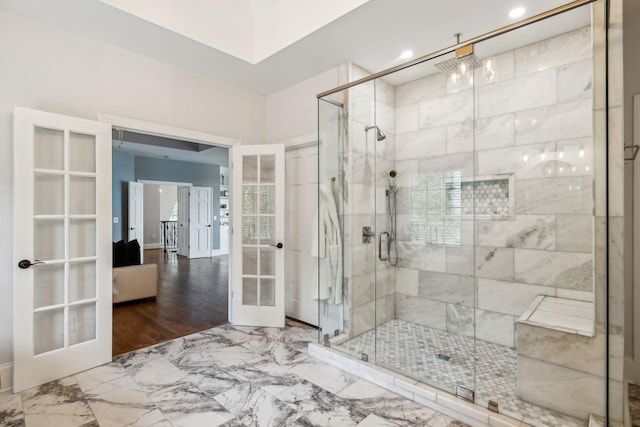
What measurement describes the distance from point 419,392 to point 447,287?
128 centimetres

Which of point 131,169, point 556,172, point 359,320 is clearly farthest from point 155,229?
point 556,172

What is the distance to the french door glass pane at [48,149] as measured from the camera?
226cm

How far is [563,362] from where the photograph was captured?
1.86 metres

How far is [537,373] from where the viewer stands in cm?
193

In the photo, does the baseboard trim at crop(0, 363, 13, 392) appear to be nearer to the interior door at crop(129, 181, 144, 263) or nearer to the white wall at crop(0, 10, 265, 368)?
the white wall at crop(0, 10, 265, 368)

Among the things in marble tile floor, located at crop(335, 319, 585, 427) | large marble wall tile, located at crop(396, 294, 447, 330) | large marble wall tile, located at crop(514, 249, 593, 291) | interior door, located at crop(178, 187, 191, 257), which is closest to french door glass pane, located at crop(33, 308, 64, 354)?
marble tile floor, located at crop(335, 319, 585, 427)

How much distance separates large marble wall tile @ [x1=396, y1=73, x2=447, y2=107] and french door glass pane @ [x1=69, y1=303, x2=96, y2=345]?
3.64m

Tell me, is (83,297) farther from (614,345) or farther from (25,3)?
(614,345)

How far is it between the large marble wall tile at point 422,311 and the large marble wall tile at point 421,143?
1.58m

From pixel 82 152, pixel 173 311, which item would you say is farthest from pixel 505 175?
pixel 173 311

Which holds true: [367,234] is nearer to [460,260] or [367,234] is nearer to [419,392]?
[460,260]

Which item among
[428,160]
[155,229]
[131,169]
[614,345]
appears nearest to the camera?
[614,345]

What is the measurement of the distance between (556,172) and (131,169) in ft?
26.7

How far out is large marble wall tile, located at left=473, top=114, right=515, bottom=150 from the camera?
9.09 feet
